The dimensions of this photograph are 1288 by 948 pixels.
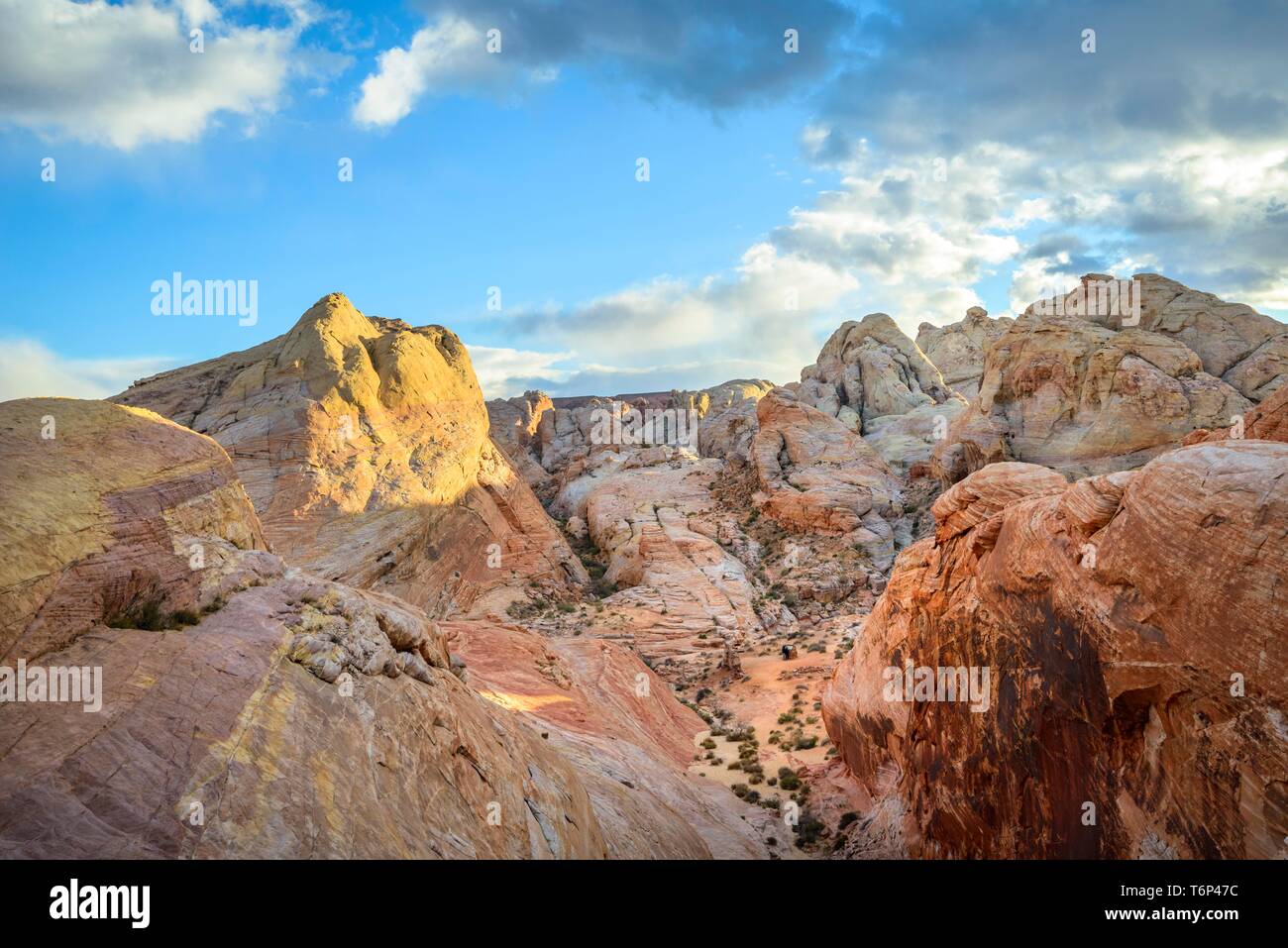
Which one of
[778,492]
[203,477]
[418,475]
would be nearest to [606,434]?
[778,492]

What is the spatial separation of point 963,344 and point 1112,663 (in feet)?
308

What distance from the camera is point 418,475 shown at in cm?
3234

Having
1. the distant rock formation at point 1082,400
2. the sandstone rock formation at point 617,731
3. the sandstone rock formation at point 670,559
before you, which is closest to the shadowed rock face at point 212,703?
the sandstone rock formation at point 617,731

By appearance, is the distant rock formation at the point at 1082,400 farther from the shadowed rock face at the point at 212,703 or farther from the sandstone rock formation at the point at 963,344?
the sandstone rock formation at the point at 963,344

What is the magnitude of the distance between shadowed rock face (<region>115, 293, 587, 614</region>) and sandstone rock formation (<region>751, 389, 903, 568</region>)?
17659 millimetres

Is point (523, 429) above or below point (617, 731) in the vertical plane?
above

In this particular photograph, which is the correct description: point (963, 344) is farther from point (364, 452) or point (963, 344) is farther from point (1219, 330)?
point (364, 452)

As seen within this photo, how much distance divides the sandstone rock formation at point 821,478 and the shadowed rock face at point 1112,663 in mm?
28398

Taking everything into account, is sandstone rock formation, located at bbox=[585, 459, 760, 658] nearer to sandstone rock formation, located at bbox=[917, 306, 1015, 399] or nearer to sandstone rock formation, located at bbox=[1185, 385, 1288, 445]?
sandstone rock formation, located at bbox=[1185, 385, 1288, 445]

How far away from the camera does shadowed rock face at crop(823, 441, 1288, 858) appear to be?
6652 mm

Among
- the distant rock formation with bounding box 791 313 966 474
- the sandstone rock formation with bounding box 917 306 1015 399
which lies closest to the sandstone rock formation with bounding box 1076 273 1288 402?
the distant rock formation with bounding box 791 313 966 474

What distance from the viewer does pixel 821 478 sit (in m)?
46.0

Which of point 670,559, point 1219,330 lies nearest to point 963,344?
point 1219,330
